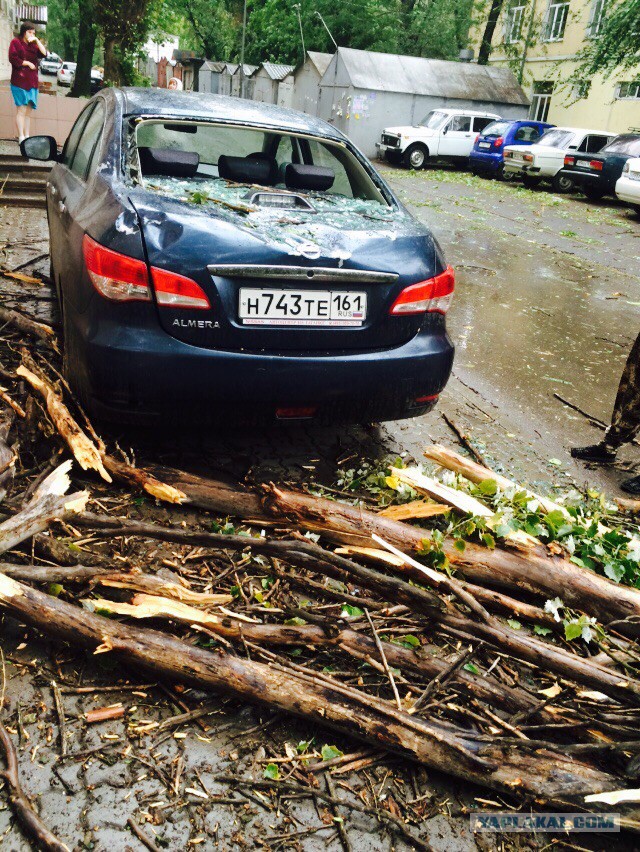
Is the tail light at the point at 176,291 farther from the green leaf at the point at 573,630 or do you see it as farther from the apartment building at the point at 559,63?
the apartment building at the point at 559,63

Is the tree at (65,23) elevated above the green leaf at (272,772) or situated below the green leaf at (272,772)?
above

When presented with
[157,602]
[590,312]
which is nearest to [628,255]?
[590,312]

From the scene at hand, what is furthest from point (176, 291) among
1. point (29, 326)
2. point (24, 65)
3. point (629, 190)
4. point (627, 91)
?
point (627, 91)

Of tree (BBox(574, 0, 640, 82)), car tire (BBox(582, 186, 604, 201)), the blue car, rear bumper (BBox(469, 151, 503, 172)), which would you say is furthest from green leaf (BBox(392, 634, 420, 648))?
rear bumper (BBox(469, 151, 503, 172))

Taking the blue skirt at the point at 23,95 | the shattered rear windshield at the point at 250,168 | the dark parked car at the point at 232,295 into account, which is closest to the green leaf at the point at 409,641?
the dark parked car at the point at 232,295

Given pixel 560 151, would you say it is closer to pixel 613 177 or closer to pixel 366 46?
pixel 613 177

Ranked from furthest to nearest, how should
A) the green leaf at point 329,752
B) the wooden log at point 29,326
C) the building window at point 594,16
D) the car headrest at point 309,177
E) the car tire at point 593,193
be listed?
the building window at point 594,16, the car tire at point 593,193, the wooden log at point 29,326, the car headrest at point 309,177, the green leaf at point 329,752

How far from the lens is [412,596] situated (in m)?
2.63

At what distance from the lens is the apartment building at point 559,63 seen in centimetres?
2914

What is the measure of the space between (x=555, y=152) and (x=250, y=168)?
62.9ft

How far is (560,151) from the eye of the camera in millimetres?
21250

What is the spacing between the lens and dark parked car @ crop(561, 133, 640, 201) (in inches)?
766

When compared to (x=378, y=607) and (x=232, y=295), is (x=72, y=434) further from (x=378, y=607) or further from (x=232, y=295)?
(x=378, y=607)

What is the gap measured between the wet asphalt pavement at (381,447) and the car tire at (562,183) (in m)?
10.00
